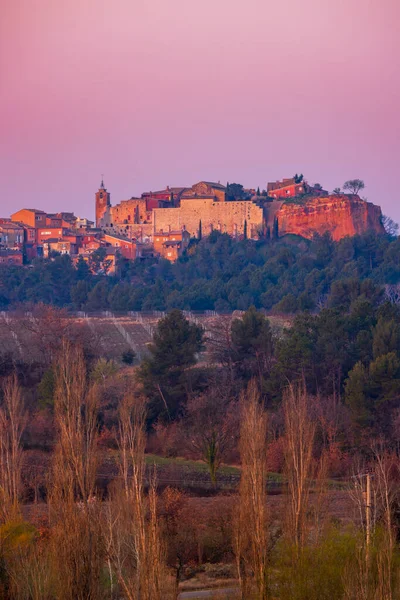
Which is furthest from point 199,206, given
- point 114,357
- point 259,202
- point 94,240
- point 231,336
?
point 231,336

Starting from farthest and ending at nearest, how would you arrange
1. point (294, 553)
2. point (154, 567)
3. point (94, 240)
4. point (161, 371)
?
point (94, 240) → point (161, 371) → point (294, 553) → point (154, 567)

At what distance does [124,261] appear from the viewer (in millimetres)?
67438

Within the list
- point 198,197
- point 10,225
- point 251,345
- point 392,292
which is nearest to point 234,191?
point 198,197

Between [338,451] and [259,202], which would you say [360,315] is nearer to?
[338,451]

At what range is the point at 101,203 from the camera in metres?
84.4

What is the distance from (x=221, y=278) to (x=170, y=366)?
25.9m

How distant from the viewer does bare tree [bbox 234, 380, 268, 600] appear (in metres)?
12.5

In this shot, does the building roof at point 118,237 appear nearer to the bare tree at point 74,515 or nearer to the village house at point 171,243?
the village house at point 171,243

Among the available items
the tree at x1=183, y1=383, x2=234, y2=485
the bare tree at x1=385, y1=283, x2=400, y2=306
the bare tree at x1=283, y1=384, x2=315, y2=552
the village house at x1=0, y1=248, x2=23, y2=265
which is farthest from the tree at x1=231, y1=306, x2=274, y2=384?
the village house at x1=0, y1=248, x2=23, y2=265

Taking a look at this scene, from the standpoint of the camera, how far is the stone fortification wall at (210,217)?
246 feet

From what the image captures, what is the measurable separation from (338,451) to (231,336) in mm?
8162

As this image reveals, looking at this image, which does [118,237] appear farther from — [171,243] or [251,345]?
[251,345]

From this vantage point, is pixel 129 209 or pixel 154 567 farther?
pixel 129 209

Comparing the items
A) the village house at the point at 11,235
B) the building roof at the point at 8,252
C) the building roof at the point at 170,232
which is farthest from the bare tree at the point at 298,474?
the village house at the point at 11,235
